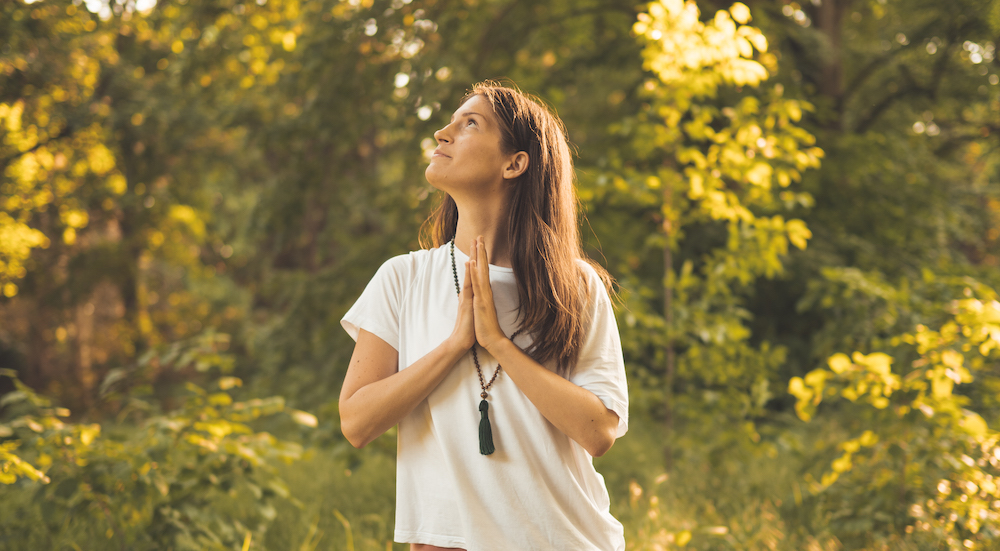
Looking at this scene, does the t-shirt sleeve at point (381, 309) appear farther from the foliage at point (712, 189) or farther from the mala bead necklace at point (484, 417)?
the foliage at point (712, 189)

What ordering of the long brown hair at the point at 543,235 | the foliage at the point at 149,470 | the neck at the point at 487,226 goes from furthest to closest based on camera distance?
the foliage at the point at 149,470
the neck at the point at 487,226
the long brown hair at the point at 543,235

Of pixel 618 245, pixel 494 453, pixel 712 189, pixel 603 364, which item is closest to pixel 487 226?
pixel 603 364

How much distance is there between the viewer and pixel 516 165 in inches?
60.2

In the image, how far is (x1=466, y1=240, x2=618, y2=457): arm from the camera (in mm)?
1292

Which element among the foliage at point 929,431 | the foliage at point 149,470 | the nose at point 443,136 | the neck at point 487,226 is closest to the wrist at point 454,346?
the neck at point 487,226

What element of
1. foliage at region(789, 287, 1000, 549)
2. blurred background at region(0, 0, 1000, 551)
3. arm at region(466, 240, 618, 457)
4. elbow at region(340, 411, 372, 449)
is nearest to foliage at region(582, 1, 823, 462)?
blurred background at region(0, 0, 1000, 551)

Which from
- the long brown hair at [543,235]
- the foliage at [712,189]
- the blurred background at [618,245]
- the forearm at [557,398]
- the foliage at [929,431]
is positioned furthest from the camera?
the foliage at [712,189]

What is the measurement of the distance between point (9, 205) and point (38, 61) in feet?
6.22

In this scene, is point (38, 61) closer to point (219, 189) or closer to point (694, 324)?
point (219, 189)

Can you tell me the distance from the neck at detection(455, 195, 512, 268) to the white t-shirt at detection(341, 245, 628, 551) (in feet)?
0.18

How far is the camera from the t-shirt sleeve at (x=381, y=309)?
146cm

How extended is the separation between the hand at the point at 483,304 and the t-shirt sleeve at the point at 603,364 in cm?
20

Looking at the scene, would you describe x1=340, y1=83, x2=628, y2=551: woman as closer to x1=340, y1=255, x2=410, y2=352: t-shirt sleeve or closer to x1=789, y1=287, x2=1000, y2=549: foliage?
x1=340, y1=255, x2=410, y2=352: t-shirt sleeve

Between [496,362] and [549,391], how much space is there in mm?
148
